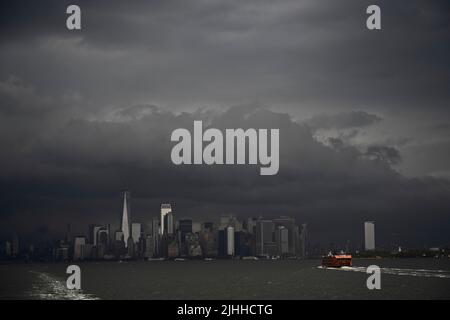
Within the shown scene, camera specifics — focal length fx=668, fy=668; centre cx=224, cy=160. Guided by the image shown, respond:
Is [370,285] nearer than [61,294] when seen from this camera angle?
No
